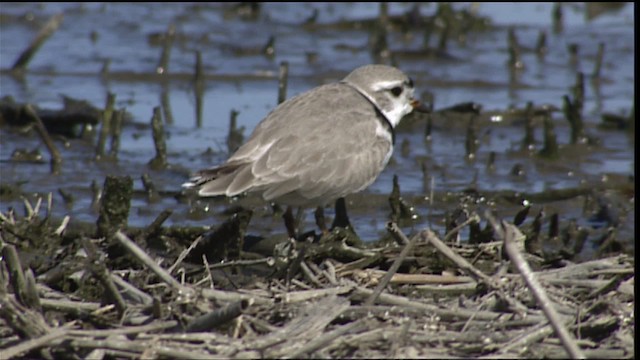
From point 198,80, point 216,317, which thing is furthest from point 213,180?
point 198,80

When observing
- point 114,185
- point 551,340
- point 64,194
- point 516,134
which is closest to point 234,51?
point 516,134

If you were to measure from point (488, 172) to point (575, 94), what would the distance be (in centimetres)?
179

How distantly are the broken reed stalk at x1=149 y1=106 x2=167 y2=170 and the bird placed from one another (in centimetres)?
247

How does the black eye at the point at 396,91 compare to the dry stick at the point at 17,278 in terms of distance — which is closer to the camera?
the dry stick at the point at 17,278

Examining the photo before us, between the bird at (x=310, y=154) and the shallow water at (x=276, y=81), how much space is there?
1.53 metres

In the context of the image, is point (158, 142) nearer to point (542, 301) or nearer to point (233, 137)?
point (233, 137)

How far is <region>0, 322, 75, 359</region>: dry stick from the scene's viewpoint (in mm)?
5219

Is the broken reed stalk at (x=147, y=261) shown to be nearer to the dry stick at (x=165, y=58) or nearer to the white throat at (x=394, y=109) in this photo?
the white throat at (x=394, y=109)

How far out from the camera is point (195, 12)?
1697 centimetres

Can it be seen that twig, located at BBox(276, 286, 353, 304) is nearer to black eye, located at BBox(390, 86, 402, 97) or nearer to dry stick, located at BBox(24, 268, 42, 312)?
dry stick, located at BBox(24, 268, 42, 312)

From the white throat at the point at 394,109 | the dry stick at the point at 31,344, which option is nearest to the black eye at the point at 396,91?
the white throat at the point at 394,109

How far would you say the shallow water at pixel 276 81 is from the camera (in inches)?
426

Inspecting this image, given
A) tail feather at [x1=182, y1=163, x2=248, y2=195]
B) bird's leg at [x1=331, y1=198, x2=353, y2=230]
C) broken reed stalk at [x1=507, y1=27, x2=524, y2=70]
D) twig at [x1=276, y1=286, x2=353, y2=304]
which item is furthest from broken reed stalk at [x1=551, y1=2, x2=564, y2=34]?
twig at [x1=276, y1=286, x2=353, y2=304]

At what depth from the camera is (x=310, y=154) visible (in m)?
7.84
